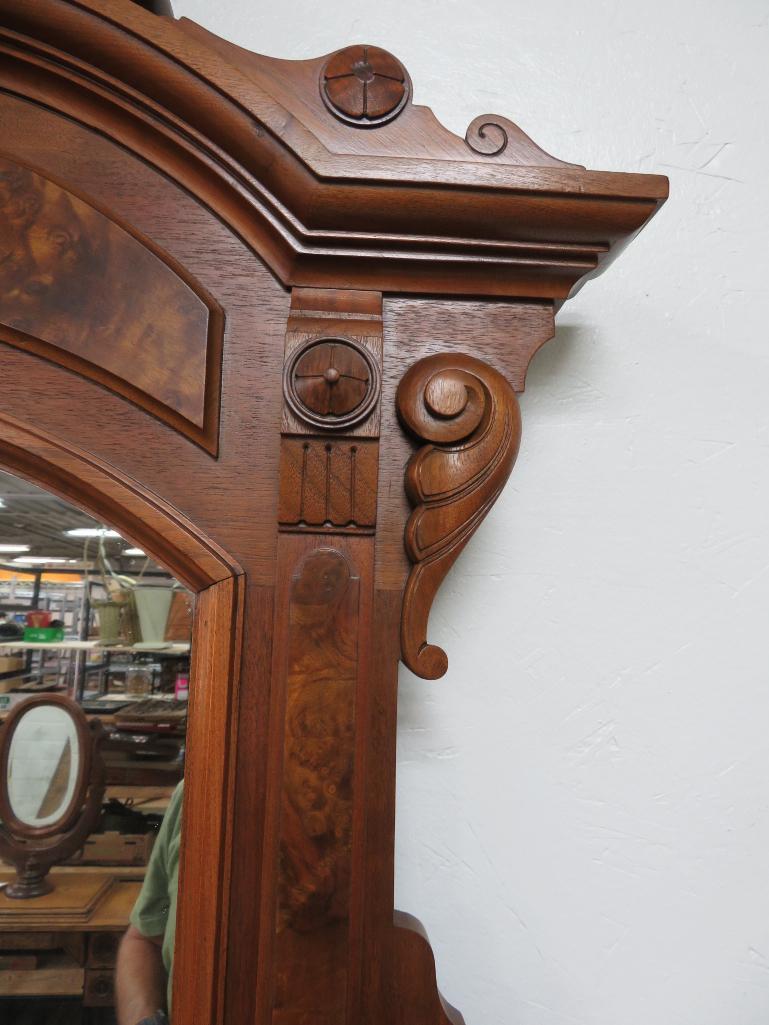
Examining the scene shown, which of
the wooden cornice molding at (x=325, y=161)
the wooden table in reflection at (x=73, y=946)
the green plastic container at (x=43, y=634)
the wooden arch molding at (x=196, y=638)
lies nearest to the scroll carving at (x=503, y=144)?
the wooden cornice molding at (x=325, y=161)

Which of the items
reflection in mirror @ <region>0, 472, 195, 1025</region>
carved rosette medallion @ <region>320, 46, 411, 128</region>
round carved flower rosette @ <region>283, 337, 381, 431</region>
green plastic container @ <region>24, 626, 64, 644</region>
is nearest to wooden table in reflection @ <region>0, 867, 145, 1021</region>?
reflection in mirror @ <region>0, 472, 195, 1025</region>

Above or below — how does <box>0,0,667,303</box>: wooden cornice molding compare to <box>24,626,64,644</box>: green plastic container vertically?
above

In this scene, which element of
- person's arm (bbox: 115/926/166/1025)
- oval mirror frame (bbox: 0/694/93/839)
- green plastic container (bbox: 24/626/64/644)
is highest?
green plastic container (bbox: 24/626/64/644)

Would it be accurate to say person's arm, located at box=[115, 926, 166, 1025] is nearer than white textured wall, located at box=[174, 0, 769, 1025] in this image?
Yes

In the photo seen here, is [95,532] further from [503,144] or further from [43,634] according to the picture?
[503,144]

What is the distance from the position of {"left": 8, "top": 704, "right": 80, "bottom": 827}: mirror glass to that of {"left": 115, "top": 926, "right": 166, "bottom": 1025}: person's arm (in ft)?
0.37

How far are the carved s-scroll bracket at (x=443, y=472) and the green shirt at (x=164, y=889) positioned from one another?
0.22 metres

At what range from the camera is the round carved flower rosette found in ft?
1.86

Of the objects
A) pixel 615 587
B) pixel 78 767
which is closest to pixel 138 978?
pixel 78 767

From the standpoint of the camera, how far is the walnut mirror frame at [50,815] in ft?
1.82

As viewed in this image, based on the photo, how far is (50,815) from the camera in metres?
0.56

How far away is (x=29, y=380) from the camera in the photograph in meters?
0.56

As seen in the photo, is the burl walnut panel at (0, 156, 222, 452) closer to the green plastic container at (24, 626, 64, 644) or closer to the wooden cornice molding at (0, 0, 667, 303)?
the wooden cornice molding at (0, 0, 667, 303)

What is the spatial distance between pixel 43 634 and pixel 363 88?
1.61ft
